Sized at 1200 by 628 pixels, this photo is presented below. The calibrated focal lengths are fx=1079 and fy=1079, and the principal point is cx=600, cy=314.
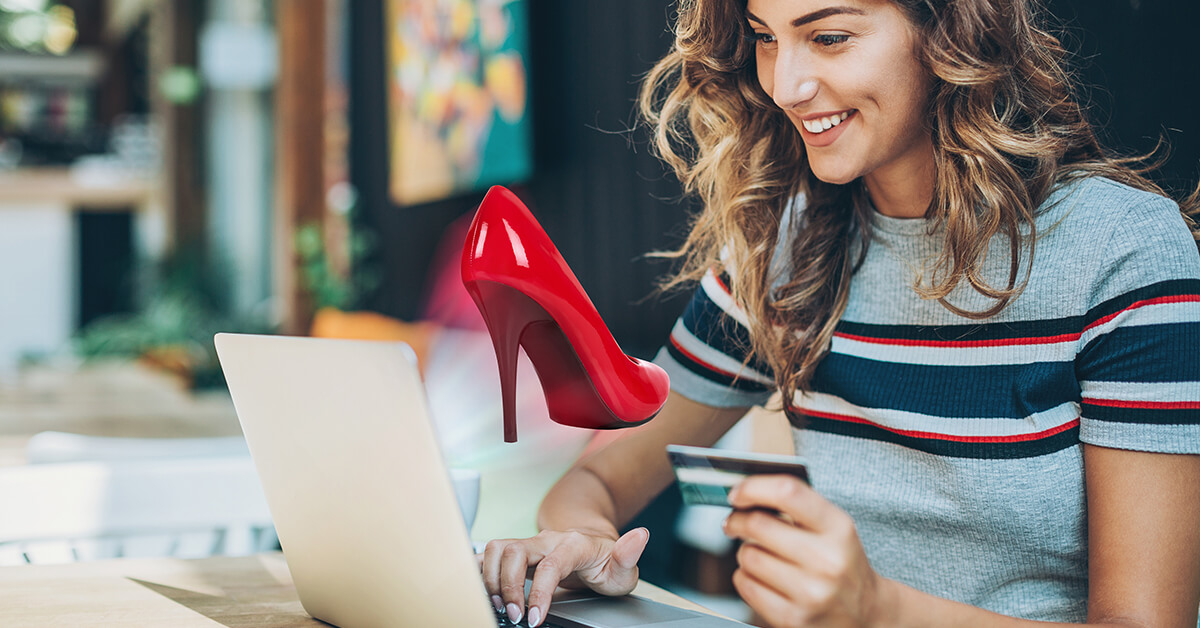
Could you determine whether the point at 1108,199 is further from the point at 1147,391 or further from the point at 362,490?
the point at 362,490

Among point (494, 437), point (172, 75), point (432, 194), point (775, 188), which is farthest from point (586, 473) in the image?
point (172, 75)

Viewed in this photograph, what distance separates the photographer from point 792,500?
0.52 m

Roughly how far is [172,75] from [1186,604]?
6.65 metres

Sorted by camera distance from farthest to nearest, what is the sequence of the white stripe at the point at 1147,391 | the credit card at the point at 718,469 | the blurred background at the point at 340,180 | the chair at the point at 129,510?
the blurred background at the point at 340,180 < the chair at the point at 129,510 < the white stripe at the point at 1147,391 < the credit card at the point at 718,469

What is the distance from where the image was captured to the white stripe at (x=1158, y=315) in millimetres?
764

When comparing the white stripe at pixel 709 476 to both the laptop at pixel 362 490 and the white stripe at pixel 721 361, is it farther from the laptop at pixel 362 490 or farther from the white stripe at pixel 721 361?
the white stripe at pixel 721 361

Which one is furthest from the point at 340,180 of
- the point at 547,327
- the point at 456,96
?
the point at 547,327

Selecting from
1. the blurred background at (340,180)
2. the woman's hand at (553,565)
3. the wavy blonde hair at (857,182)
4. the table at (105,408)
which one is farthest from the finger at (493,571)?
the table at (105,408)

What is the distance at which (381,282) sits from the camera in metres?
4.37

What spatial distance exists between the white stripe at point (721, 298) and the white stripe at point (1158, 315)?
14.2 inches

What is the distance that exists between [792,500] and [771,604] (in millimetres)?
61

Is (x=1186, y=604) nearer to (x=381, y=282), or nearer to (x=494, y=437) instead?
(x=494, y=437)

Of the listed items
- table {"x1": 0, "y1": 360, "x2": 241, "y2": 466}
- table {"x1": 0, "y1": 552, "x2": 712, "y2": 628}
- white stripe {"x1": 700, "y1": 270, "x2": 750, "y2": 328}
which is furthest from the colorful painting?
table {"x1": 0, "y1": 552, "x2": 712, "y2": 628}

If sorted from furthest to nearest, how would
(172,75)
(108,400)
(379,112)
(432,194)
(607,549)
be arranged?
(172,75)
(379,112)
(432,194)
(108,400)
(607,549)
